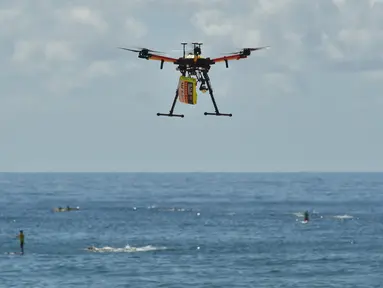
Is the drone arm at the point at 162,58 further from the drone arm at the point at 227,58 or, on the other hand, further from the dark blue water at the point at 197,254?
the dark blue water at the point at 197,254

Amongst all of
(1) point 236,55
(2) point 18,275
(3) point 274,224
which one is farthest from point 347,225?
(1) point 236,55

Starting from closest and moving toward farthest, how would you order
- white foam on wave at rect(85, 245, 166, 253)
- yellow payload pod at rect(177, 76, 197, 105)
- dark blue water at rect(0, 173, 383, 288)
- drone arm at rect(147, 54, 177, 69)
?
yellow payload pod at rect(177, 76, 197, 105), drone arm at rect(147, 54, 177, 69), dark blue water at rect(0, 173, 383, 288), white foam on wave at rect(85, 245, 166, 253)

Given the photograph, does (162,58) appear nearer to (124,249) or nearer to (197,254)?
(197,254)

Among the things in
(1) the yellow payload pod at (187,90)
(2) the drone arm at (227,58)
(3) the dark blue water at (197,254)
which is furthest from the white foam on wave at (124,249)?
(1) the yellow payload pod at (187,90)

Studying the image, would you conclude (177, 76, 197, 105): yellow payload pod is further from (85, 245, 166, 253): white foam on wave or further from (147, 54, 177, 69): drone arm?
(85, 245, 166, 253): white foam on wave

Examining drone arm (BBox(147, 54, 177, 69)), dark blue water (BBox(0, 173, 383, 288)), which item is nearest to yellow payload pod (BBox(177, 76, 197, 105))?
drone arm (BBox(147, 54, 177, 69))

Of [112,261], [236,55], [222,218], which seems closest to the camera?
[236,55]

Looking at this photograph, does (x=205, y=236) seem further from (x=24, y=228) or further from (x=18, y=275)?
(x=18, y=275)

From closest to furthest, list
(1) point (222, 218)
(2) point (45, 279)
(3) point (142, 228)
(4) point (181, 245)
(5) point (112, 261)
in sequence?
1. (2) point (45, 279)
2. (5) point (112, 261)
3. (4) point (181, 245)
4. (3) point (142, 228)
5. (1) point (222, 218)

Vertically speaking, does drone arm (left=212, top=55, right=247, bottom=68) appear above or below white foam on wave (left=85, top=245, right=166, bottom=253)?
above
